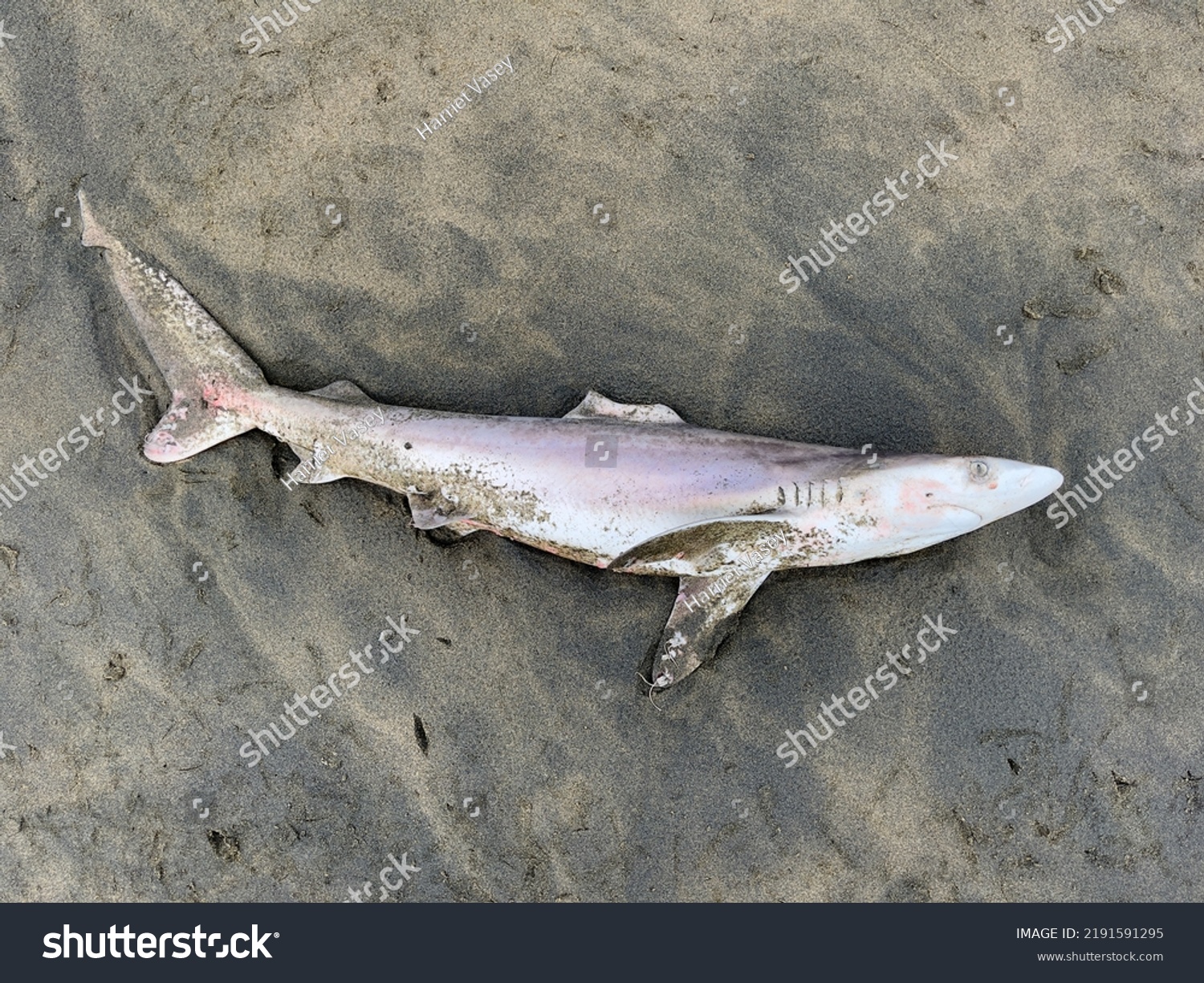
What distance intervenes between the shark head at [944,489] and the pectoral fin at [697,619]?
0.80m

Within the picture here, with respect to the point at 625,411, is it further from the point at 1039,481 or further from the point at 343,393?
the point at 1039,481

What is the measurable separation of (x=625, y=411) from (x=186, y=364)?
2.68 m

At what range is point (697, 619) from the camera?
18.4 ft

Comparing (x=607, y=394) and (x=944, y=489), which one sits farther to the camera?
(x=607, y=394)

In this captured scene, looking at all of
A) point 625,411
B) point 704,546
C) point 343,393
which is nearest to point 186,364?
point 343,393

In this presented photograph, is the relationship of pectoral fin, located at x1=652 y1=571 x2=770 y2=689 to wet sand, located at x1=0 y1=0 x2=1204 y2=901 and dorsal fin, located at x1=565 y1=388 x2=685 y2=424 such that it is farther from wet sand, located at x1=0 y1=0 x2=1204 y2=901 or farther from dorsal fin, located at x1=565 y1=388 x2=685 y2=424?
dorsal fin, located at x1=565 y1=388 x2=685 y2=424

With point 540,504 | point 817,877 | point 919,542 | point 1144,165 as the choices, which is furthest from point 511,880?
point 1144,165

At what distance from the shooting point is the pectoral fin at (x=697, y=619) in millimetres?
5547

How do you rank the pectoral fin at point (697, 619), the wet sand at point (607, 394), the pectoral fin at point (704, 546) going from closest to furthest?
the pectoral fin at point (704, 546)
the pectoral fin at point (697, 619)
the wet sand at point (607, 394)

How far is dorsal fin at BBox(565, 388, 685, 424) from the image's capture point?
561cm

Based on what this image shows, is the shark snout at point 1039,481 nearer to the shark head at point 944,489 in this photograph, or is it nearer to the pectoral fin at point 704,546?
the shark head at point 944,489

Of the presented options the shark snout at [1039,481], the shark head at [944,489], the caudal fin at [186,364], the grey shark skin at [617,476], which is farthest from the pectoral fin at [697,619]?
the caudal fin at [186,364]

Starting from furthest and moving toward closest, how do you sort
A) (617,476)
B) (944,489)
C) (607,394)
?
(607,394)
(617,476)
(944,489)

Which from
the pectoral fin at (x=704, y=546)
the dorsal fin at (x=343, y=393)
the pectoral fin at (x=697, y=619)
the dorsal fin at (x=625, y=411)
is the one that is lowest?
the pectoral fin at (x=697, y=619)
